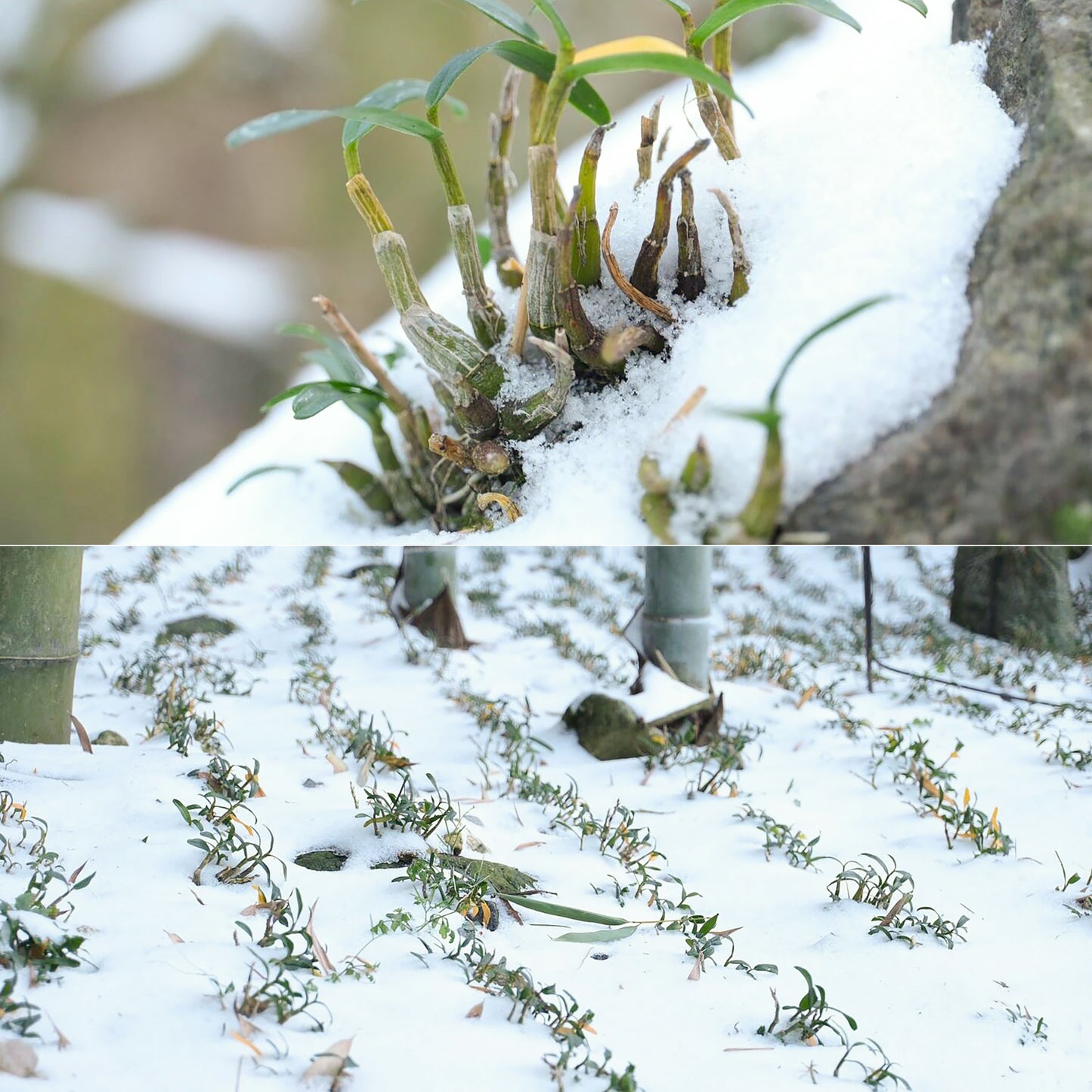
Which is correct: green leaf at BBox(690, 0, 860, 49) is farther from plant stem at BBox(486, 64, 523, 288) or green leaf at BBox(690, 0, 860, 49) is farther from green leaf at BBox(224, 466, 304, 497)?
green leaf at BBox(224, 466, 304, 497)

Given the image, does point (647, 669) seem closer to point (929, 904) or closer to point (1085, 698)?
point (929, 904)

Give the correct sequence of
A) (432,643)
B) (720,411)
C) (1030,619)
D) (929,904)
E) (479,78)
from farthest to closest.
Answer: (432,643), (1030,619), (929,904), (479,78), (720,411)

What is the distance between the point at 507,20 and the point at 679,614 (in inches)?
33.5

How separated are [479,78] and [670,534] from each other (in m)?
0.23

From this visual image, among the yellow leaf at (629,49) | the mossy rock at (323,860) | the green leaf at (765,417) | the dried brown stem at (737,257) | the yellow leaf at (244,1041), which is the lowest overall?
the mossy rock at (323,860)

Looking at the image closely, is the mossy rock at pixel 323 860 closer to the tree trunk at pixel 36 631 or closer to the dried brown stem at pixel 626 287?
the tree trunk at pixel 36 631

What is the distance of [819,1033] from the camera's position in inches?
23.8

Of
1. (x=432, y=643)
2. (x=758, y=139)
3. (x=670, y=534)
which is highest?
(x=758, y=139)

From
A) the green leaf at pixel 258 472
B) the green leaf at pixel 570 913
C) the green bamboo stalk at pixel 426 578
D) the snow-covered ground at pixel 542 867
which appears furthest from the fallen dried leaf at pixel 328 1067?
the green bamboo stalk at pixel 426 578

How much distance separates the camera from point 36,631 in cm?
64

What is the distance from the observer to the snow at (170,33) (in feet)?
1.06

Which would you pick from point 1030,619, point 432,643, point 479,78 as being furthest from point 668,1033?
point 1030,619

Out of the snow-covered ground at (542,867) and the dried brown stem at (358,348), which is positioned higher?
the dried brown stem at (358,348)

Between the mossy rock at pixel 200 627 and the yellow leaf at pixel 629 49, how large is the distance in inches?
45.7
